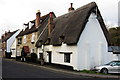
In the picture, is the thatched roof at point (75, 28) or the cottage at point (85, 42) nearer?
the cottage at point (85, 42)

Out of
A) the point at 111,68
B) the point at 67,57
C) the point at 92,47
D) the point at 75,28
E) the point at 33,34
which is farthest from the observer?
the point at 33,34

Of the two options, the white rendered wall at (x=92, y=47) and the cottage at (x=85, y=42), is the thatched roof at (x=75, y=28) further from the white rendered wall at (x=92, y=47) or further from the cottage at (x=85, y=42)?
the white rendered wall at (x=92, y=47)

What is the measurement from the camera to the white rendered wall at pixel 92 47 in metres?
24.1

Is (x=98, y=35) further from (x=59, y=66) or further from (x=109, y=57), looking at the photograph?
(x=59, y=66)

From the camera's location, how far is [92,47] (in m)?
25.0

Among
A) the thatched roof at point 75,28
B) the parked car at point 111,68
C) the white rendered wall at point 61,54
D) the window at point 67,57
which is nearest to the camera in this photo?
the parked car at point 111,68

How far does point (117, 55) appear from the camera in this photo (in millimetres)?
27094

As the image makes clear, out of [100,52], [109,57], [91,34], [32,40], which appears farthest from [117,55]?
[32,40]

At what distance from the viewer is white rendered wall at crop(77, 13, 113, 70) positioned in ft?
79.0

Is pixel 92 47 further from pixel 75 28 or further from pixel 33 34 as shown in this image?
pixel 33 34

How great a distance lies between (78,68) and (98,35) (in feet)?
17.7

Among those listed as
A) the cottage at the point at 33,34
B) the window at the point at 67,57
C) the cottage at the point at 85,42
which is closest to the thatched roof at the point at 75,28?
the cottage at the point at 85,42

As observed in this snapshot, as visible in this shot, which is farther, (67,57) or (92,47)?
(67,57)

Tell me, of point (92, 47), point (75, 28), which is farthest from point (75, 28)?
point (92, 47)
